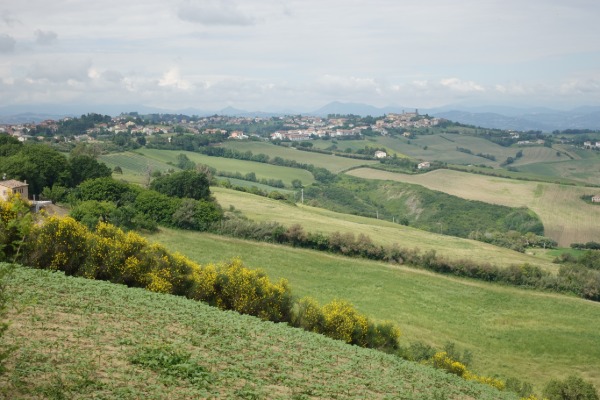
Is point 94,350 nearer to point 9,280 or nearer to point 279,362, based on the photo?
point 279,362

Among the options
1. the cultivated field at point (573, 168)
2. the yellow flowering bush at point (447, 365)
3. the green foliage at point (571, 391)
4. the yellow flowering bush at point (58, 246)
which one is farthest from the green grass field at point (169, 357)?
the cultivated field at point (573, 168)

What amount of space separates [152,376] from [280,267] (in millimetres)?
35938

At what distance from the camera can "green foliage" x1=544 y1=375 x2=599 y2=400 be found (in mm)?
28823

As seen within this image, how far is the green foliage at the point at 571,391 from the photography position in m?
28.8

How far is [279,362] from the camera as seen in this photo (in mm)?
19438

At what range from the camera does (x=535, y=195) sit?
392 ft

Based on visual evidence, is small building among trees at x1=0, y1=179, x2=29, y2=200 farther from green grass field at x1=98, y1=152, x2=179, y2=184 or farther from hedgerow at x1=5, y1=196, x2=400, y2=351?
green grass field at x1=98, y1=152, x2=179, y2=184

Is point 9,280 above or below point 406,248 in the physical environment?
above

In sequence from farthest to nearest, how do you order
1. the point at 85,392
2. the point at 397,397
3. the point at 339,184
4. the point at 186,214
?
the point at 339,184 < the point at 186,214 < the point at 397,397 < the point at 85,392

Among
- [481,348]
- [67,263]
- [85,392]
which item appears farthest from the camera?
[481,348]

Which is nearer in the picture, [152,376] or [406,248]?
[152,376]

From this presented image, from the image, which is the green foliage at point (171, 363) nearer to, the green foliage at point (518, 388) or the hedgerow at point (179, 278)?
the hedgerow at point (179, 278)

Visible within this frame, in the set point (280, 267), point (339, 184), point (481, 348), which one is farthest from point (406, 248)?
point (339, 184)

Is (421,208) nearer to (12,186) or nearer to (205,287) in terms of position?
(12,186)
